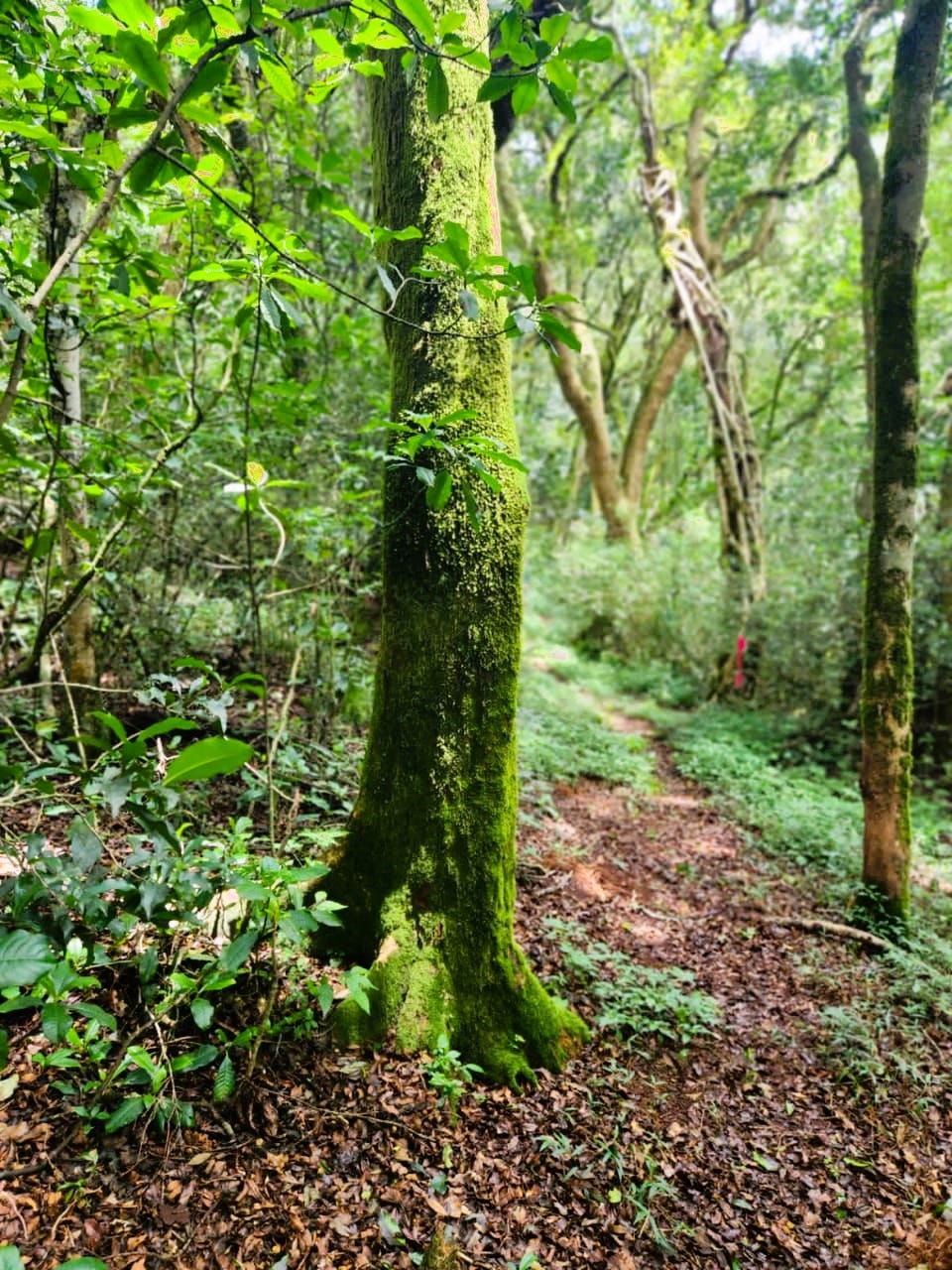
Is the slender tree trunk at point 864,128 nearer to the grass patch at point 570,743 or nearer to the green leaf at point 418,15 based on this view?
the grass patch at point 570,743

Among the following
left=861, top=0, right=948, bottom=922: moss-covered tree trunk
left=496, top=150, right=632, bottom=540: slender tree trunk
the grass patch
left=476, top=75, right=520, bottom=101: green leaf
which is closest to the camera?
left=476, top=75, right=520, bottom=101: green leaf

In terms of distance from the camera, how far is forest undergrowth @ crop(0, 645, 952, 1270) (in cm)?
172

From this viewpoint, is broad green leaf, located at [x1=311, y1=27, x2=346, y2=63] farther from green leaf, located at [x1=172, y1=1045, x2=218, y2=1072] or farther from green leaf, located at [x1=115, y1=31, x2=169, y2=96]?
green leaf, located at [x1=172, y1=1045, x2=218, y2=1072]

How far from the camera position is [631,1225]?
2.05 meters

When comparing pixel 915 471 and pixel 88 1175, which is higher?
pixel 915 471

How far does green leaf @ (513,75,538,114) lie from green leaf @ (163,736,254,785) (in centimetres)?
153

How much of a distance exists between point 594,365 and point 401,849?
471 inches

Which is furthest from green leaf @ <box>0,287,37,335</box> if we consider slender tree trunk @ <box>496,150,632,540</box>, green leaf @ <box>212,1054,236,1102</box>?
slender tree trunk @ <box>496,150,632,540</box>

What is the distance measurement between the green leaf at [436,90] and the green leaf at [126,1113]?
2.45 metres

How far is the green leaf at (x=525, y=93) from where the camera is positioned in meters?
1.53

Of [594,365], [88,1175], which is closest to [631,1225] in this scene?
[88,1175]

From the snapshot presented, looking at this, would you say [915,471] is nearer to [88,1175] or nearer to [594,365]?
[88,1175]

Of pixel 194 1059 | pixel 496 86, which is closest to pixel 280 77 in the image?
pixel 496 86

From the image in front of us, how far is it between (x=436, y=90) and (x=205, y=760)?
152 cm
